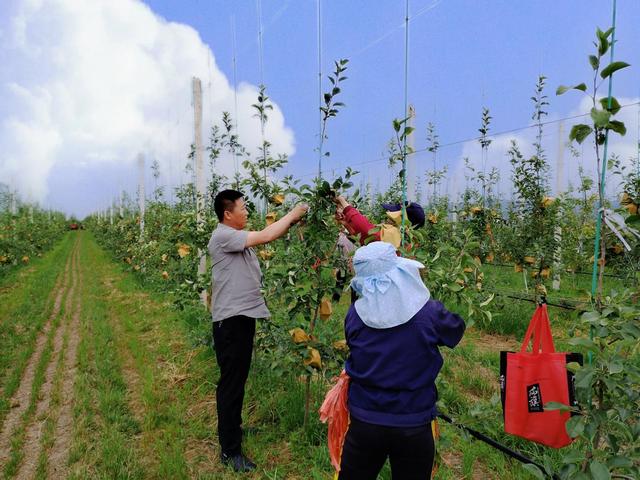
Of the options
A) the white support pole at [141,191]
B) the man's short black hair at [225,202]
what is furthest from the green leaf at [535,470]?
the white support pole at [141,191]

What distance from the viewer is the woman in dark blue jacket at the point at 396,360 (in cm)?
162

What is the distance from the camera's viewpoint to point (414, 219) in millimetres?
2848

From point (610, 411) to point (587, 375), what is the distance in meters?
0.28

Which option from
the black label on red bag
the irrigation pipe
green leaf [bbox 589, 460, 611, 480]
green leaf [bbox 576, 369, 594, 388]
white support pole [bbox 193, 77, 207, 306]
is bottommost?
the irrigation pipe

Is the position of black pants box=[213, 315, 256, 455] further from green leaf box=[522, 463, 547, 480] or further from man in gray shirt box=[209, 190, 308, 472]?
green leaf box=[522, 463, 547, 480]

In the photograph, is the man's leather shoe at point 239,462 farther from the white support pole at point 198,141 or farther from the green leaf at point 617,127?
the white support pole at point 198,141

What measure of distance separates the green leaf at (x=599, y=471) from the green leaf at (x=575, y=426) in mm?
107

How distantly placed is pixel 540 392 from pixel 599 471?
463mm

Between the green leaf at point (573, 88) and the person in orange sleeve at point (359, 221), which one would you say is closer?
the green leaf at point (573, 88)

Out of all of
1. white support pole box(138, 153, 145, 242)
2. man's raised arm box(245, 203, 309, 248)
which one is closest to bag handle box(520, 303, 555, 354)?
man's raised arm box(245, 203, 309, 248)

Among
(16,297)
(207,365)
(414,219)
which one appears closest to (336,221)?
(414,219)

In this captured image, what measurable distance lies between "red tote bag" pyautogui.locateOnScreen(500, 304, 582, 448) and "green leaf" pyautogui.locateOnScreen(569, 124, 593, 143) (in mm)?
681

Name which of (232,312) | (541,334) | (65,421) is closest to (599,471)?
(541,334)

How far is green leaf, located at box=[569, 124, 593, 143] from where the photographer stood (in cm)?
165
